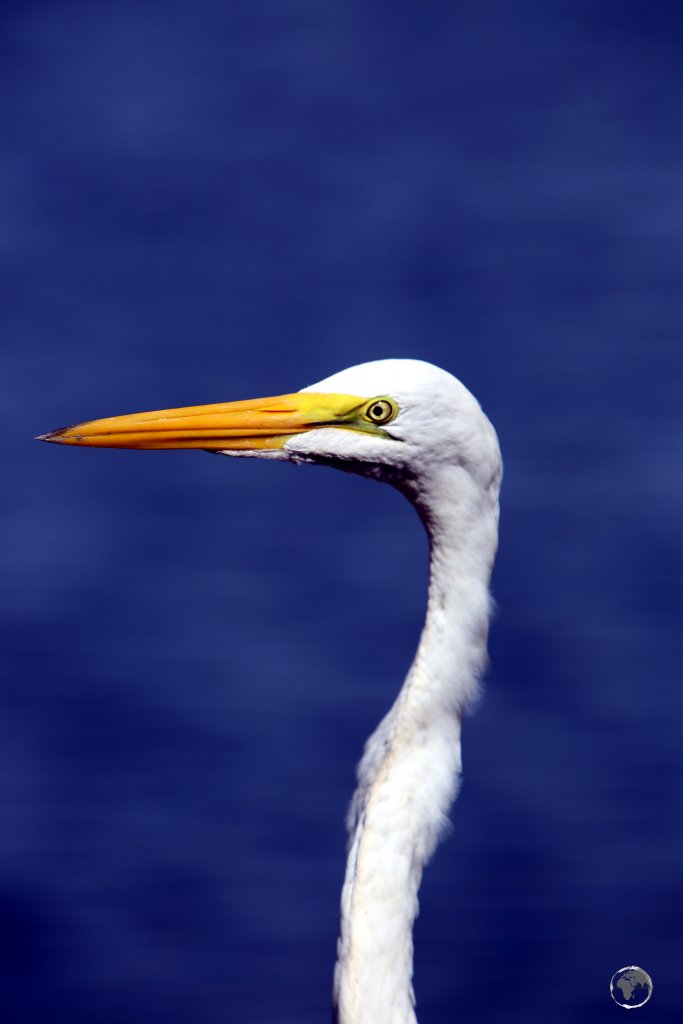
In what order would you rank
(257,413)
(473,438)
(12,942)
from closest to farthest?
(473,438), (257,413), (12,942)

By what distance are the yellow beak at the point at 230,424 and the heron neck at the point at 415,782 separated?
215mm

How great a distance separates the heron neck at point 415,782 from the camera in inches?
106

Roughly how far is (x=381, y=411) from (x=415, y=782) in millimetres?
657

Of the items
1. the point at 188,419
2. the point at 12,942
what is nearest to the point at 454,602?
the point at 188,419

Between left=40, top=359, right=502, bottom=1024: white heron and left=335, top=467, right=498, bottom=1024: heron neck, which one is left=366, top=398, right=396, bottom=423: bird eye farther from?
left=335, top=467, right=498, bottom=1024: heron neck

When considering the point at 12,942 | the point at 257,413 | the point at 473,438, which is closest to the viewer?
the point at 473,438

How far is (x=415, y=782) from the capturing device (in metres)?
2.72

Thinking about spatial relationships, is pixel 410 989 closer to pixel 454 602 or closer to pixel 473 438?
pixel 454 602

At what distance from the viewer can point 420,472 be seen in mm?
2643

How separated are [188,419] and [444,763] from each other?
0.78 m
